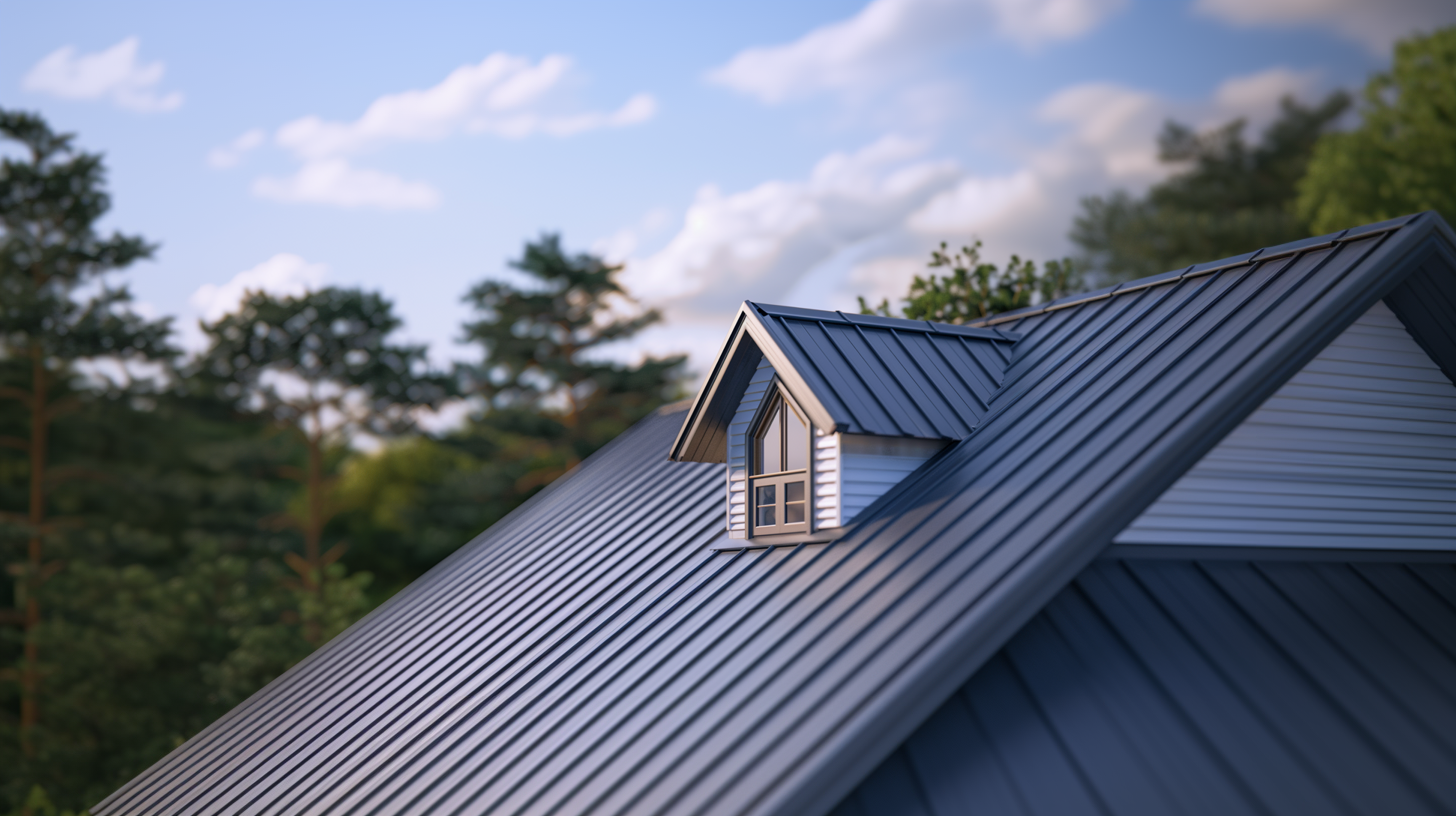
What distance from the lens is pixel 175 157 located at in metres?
42.2

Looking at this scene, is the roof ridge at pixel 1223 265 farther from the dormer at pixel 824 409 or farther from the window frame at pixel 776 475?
the window frame at pixel 776 475

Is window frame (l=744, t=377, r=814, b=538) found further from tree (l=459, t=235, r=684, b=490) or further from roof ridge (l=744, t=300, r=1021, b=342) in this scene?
tree (l=459, t=235, r=684, b=490)

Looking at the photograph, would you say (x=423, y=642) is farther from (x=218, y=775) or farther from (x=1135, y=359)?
(x=1135, y=359)

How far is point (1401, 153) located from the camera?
41.3 metres

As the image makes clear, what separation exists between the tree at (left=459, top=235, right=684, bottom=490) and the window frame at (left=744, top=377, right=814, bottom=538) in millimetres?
31099

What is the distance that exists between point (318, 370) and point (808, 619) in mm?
33749

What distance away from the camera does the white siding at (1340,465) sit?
7941 mm

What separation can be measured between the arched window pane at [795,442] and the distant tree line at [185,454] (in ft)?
72.6

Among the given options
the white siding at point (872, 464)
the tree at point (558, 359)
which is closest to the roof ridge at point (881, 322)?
the white siding at point (872, 464)

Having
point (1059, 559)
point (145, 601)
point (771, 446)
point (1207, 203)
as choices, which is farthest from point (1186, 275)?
point (1207, 203)

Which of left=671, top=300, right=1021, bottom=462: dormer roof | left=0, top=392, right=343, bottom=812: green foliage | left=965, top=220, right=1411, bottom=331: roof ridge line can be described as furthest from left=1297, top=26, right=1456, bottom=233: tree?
left=0, top=392, right=343, bottom=812: green foliage

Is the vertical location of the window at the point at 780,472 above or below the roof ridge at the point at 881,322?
below

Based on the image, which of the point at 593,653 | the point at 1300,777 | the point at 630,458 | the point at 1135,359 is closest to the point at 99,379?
the point at 630,458

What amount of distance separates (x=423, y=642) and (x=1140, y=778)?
954 centimetres
